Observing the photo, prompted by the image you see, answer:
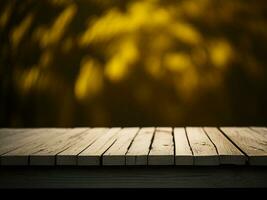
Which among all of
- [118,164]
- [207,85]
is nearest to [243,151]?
[118,164]

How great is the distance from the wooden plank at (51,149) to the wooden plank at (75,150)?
0.10 ft

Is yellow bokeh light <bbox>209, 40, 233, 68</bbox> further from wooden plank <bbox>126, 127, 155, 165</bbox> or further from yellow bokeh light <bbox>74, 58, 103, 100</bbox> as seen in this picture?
wooden plank <bbox>126, 127, 155, 165</bbox>

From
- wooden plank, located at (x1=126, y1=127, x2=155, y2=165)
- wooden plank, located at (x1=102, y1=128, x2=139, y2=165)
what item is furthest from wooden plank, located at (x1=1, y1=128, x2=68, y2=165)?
wooden plank, located at (x1=126, y1=127, x2=155, y2=165)

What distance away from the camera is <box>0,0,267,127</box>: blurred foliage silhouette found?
3863 millimetres

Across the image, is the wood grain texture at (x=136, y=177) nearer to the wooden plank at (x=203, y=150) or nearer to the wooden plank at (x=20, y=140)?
the wooden plank at (x=203, y=150)

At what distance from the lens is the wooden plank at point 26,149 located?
7.05 feet

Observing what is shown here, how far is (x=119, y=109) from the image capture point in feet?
13.0

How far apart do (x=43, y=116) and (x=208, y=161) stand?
2323 millimetres

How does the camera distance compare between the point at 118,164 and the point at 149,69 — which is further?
the point at 149,69

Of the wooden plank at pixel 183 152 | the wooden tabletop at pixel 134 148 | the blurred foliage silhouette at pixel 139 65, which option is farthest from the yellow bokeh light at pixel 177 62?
the wooden plank at pixel 183 152

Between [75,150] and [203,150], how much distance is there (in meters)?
0.69
